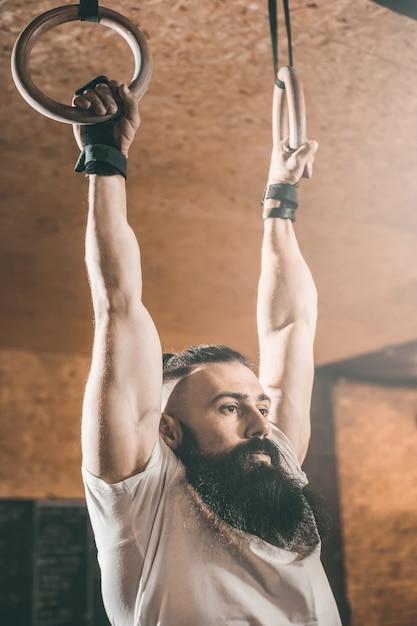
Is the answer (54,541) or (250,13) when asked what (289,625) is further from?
(54,541)

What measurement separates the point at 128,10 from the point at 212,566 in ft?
2.91

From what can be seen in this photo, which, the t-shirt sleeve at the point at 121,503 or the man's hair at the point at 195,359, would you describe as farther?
the man's hair at the point at 195,359

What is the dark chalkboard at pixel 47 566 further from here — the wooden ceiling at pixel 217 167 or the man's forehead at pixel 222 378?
the man's forehead at pixel 222 378

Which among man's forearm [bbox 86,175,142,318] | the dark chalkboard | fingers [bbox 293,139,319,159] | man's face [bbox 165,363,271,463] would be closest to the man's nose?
man's face [bbox 165,363,271,463]

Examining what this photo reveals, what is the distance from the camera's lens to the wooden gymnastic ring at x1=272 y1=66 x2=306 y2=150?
3.05 ft

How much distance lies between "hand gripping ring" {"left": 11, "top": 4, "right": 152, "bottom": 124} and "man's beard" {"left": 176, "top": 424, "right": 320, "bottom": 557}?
0.40m

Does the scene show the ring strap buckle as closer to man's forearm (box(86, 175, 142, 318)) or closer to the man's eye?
man's forearm (box(86, 175, 142, 318))

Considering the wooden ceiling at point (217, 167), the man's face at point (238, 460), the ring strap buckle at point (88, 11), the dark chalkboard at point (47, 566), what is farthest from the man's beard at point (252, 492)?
the dark chalkboard at point (47, 566)

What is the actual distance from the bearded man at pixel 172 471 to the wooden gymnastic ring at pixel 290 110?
0.25 meters

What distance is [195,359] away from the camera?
93 cm

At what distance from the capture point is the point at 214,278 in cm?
179

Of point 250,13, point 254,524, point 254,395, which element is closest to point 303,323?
point 254,395

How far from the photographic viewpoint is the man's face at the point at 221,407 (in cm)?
87

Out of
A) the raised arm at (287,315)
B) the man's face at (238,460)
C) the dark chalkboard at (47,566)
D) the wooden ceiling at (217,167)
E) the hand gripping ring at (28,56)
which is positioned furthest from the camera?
the dark chalkboard at (47,566)
